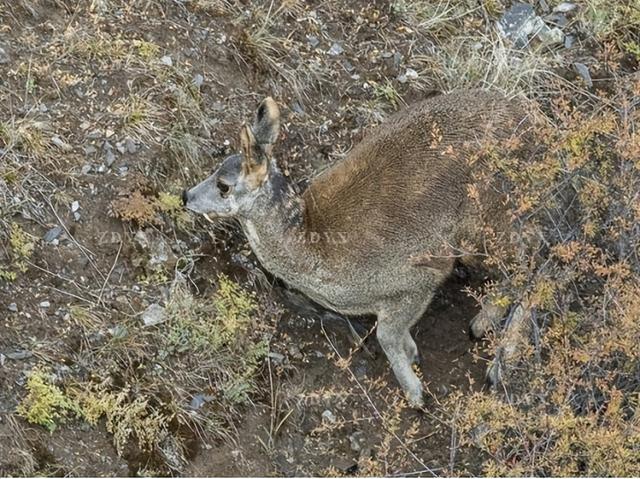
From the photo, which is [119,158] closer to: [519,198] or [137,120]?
[137,120]

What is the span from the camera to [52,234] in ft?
23.1

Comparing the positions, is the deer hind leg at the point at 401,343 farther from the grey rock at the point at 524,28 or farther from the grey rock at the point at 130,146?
the grey rock at the point at 524,28

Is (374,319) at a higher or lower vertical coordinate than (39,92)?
lower

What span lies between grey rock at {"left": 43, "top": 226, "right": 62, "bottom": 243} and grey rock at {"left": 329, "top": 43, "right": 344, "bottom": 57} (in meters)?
2.69

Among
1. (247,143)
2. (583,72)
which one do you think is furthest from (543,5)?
(247,143)

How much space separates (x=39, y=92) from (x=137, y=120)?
66 centimetres

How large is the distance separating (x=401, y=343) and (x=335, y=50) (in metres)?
2.55

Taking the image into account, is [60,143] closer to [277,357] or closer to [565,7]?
[277,357]

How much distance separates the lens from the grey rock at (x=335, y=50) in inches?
343

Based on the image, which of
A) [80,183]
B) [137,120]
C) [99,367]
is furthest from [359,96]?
[99,367]

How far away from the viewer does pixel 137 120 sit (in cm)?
759

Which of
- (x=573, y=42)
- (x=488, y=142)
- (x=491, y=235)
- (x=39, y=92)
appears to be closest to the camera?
(x=488, y=142)

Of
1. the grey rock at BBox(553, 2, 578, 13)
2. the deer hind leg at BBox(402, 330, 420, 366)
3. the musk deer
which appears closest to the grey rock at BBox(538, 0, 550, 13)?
the grey rock at BBox(553, 2, 578, 13)

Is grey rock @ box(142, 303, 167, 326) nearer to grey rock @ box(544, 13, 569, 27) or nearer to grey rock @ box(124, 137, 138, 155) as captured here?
grey rock @ box(124, 137, 138, 155)
